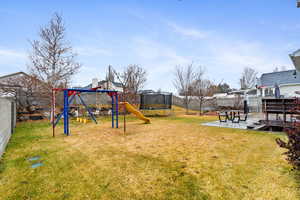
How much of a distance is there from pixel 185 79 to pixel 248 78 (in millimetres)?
19668

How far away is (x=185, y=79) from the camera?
1738 cm

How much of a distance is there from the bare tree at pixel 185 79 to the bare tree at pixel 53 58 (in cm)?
1079

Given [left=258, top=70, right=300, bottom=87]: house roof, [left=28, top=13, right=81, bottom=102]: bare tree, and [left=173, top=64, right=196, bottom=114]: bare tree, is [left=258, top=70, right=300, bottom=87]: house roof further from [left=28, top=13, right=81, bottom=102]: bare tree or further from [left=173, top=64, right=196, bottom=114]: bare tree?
[left=28, top=13, right=81, bottom=102]: bare tree

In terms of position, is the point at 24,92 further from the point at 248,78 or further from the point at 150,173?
the point at 248,78

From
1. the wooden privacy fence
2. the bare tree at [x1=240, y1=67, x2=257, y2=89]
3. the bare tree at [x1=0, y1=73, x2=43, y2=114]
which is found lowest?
the wooden privacy fence

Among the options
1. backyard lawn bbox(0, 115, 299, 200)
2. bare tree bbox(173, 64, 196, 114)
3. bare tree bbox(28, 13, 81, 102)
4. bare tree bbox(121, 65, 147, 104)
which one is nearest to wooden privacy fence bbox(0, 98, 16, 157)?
backyard lawn bbox(0, 115, 299, 200)

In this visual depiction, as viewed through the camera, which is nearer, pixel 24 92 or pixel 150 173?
pixel 150 173

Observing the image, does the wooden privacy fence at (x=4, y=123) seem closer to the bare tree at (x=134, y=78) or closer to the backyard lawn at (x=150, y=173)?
the backyard lawn at (x=150, y=173)

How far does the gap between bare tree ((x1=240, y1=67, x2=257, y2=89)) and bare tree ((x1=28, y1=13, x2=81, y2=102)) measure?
3035cm

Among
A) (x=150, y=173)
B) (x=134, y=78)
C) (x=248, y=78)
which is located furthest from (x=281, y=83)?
(x=150, y=173)

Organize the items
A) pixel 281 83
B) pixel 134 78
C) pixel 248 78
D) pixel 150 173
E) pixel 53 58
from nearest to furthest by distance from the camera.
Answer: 1. pixel 150 173
2. pixel 53 58
3. pixel 281 83
4. pixel 134 78
5. pixel 248 78

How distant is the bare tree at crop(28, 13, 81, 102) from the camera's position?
10.5m

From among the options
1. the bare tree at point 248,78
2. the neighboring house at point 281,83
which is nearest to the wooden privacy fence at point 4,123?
the neighboring house at point 281,83

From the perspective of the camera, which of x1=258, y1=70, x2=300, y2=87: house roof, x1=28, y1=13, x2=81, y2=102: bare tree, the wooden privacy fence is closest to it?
the wooden privacy fence
